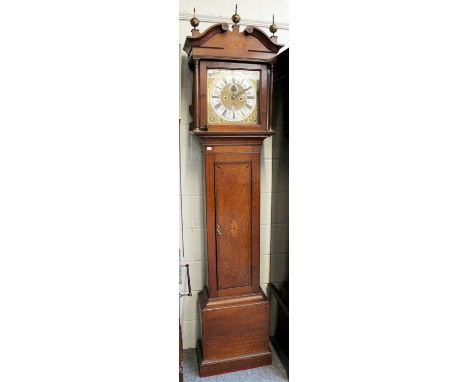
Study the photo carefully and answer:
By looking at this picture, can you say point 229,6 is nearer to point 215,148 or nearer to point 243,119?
point 243,119

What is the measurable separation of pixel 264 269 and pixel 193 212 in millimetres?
540

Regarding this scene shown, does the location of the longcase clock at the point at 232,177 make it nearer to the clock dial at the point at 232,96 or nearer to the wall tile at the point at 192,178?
the clock dial at the point at 232,96

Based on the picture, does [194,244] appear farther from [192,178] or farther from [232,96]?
[232,96]

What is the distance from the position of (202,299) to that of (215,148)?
2.59 feet

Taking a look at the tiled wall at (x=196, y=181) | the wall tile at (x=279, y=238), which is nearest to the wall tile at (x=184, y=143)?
the tiled wall at (x=196, y=181)

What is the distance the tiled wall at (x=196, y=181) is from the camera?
1654 mm

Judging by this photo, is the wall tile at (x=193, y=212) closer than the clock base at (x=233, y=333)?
No

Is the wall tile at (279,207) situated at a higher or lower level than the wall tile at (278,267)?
higher

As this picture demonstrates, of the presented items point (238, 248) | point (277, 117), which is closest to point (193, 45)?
point (277, 117)

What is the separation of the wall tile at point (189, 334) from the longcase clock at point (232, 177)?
128mm

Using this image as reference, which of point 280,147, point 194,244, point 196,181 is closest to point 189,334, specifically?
point 194,244

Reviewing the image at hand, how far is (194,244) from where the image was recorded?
70.4 inches

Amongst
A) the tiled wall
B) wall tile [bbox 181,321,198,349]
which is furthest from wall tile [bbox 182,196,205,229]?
wall tile [bbox 181,321,198,349]

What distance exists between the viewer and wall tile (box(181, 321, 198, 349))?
1840mm
